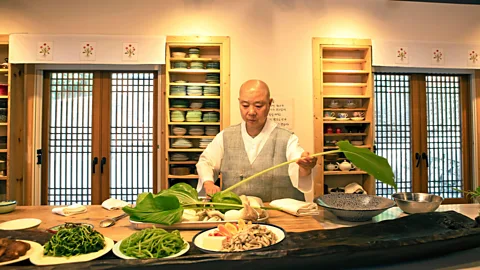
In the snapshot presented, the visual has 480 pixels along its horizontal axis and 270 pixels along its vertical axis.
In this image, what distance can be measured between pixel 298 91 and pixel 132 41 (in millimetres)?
2212

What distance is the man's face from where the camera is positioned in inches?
92.1

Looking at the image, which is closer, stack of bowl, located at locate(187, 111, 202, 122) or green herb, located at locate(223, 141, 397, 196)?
green herb, located at locate(223, 141, 397, 196)

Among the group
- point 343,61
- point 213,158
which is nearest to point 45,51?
point 213,158

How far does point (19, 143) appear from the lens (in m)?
3.89

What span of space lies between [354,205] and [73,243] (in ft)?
4.38

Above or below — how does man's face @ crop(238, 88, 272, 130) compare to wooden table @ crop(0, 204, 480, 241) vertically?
above

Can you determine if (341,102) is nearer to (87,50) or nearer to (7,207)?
(87,50)

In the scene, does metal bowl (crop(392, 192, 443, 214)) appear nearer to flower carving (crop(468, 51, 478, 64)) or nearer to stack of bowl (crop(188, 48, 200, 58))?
stack of bowl (crop(188, 48, 200, 58))

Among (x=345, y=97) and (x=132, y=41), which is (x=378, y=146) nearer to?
(x=345, y=97)

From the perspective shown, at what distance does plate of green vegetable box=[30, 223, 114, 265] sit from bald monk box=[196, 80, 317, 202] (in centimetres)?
117

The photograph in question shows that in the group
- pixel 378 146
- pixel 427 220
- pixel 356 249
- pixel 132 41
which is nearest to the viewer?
pixel 356 249

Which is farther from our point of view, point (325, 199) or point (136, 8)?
point (136, 8)

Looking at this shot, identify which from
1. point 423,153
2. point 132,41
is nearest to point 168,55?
point 132,41

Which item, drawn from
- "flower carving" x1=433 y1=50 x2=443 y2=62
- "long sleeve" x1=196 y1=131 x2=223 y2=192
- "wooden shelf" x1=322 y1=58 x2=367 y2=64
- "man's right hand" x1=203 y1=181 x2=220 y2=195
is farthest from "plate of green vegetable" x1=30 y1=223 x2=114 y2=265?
"flower carving" x1=433 y1=50 x2=443 y2=62
